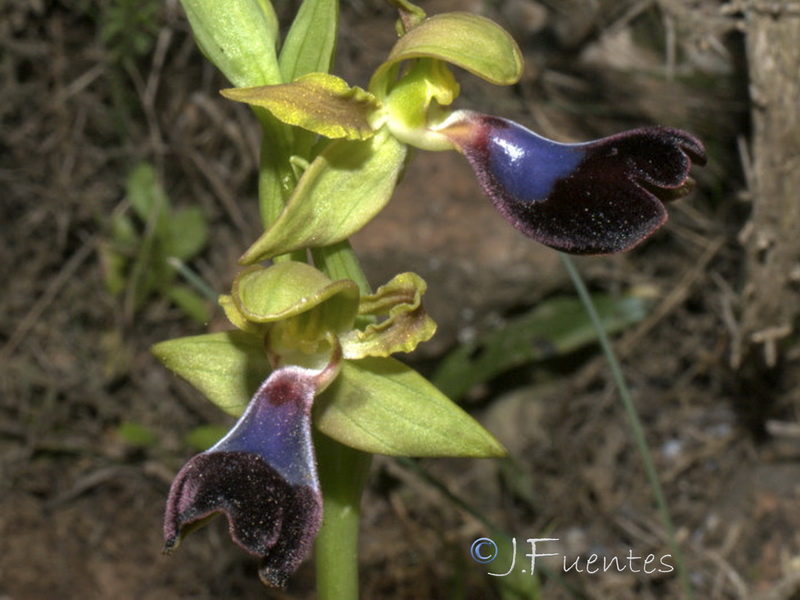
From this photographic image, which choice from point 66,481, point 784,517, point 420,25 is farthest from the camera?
point 66,481

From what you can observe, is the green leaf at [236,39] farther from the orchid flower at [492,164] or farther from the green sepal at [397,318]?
the green sepal at [397,318]

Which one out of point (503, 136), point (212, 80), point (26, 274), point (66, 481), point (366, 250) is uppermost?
point (503, 136)

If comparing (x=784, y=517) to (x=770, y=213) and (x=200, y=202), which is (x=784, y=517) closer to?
(x=770, y=213)

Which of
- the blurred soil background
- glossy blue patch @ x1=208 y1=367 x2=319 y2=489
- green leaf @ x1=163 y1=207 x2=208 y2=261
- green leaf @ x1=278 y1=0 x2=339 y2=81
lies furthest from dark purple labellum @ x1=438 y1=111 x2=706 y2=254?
green leaf @ x1=163 y1=207 x2=208 y2=261

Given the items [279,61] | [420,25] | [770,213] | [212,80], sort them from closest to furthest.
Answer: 1. [420,25]
2. [279,61]
3. [770,213]
4. [212,80]

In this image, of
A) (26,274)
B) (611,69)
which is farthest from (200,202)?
(611,69)
